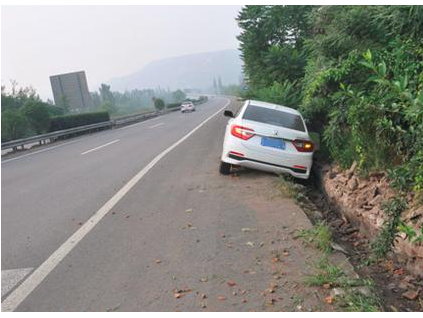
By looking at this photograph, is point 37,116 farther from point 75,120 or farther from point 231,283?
point 231,283

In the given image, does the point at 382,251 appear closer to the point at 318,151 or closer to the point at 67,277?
the point at 67,277

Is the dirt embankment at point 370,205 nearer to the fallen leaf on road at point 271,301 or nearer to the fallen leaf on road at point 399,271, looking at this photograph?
the fallen leaf on road at point 399,271

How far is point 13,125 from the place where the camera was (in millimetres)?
22297

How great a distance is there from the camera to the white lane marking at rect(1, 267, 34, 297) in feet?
13.2

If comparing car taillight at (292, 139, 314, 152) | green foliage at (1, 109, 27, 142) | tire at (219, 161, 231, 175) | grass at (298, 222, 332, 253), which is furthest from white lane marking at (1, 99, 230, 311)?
green foliage at (1, 109, 27, 142)

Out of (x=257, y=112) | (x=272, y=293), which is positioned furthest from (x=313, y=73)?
(x=272, y=293)

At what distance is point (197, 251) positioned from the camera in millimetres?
4477

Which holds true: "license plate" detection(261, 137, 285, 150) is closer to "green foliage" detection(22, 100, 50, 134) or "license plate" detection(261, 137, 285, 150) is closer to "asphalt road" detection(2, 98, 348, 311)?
"asphalt road" detection(2, 98, 348, 311)

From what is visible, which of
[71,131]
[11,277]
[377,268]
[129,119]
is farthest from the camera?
[129,119]

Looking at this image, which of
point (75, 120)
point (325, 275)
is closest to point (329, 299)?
point (325, 275)

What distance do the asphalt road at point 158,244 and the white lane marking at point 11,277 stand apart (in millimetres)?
56

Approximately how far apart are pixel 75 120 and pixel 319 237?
25674 millimetres

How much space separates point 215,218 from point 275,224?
85cm

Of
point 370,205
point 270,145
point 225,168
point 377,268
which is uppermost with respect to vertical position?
point 270,145
